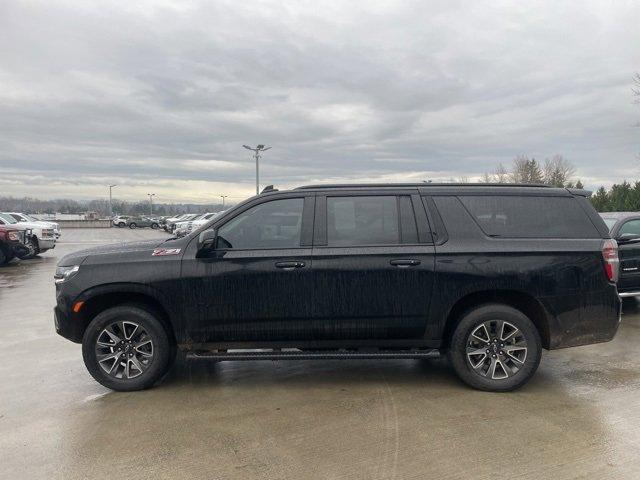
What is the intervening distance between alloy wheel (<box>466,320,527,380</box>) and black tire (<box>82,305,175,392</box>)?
2.90m

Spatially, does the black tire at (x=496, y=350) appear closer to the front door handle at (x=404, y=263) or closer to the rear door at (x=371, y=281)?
the rear door at (x=371, y=281)

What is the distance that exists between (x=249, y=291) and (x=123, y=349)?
1.36 meters

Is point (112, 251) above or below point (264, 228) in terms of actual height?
below

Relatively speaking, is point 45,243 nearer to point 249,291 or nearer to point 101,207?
point 249,291

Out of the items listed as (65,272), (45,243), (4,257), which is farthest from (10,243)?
(65,272)

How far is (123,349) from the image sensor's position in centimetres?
477

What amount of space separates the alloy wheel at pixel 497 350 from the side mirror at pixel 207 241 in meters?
2.57

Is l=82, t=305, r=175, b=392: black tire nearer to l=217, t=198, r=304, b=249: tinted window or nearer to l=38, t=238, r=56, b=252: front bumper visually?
l=217, t=198, r=304, b=249: tinted window

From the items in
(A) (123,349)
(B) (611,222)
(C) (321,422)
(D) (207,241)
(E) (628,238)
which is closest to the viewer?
(C) (321,422)

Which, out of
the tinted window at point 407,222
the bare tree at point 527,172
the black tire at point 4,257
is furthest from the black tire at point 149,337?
the bare tree at point 527,172

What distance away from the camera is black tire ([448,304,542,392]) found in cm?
467

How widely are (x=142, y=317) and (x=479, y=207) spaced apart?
11.2 ft

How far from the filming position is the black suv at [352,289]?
4641mm

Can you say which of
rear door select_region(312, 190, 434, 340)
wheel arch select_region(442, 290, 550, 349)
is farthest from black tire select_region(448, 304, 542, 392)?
rear door select_region(312, 190, 434, 340)
